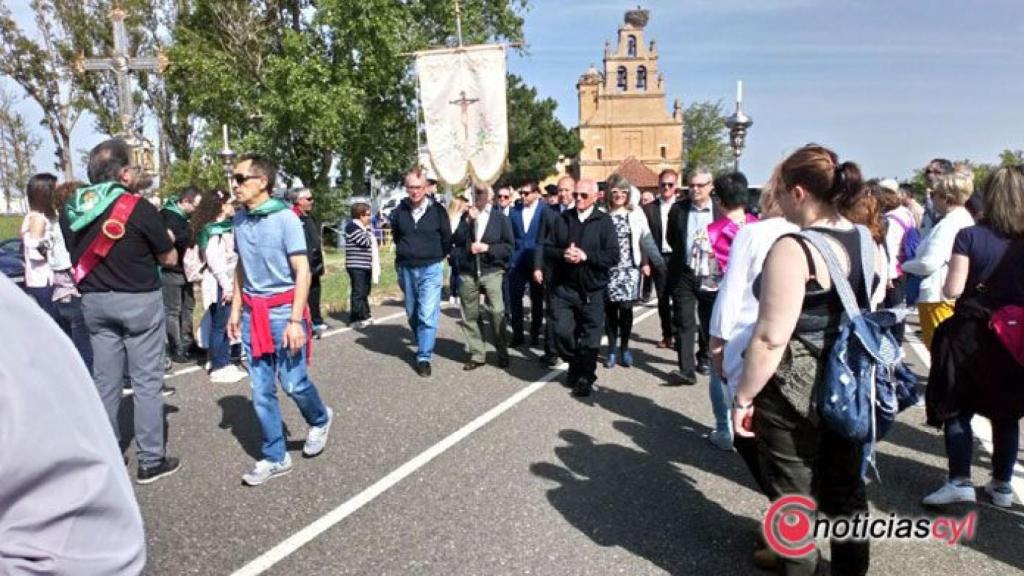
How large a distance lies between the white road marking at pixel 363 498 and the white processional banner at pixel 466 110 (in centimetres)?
361

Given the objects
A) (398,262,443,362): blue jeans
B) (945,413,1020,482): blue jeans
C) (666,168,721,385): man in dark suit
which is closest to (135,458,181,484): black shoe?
(398,262,443,362): blue jeans

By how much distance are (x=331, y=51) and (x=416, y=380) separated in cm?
2251

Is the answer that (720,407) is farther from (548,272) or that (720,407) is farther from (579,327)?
(548,272)

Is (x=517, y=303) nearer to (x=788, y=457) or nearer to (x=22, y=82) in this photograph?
(x=788, y=457)

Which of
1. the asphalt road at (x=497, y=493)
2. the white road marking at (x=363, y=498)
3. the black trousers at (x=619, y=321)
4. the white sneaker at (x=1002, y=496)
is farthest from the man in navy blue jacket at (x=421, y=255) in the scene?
the white sneaker at (x=1002, y=496)

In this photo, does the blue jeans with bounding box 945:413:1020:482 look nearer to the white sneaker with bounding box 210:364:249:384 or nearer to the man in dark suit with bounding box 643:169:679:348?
the man in dark suit with bounding box 643:169:679:348

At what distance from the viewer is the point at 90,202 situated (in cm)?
420

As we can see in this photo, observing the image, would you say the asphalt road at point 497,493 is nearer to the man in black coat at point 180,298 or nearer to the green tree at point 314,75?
the man in black coat at point 180,298

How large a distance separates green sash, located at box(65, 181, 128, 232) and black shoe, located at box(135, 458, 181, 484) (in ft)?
5.26

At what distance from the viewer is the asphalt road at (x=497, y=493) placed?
3.34 m

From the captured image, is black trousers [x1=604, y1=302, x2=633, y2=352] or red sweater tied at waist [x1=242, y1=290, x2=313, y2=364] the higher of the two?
red sweater tied at waist [x1=242, y1=290, x2=313, y2=364]

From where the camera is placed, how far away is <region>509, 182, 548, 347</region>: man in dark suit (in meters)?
8.69

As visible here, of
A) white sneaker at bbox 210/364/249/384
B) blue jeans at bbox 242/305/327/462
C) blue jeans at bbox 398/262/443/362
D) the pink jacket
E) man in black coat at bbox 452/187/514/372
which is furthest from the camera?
man in black coat at bbox 452/187/514/372

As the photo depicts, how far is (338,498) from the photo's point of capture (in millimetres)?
4098
